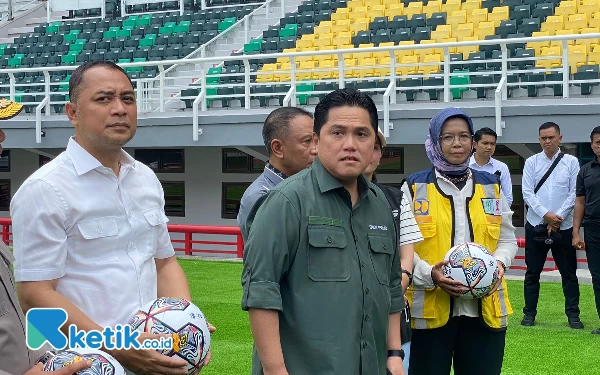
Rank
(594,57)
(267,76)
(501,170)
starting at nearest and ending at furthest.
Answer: (501,170), (594,57), (267,76)

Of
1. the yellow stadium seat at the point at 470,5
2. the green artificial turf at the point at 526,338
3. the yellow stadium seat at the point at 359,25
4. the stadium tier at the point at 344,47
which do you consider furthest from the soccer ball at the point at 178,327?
the yellow stadium seat at the point at 359,25

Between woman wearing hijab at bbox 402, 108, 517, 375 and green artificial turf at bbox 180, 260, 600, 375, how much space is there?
4.3 inches

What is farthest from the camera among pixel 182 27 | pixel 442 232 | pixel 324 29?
pixel 182 27

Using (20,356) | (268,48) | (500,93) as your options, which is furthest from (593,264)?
(268,48)

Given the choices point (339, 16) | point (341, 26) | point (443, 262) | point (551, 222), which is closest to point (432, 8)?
point (341, 26)

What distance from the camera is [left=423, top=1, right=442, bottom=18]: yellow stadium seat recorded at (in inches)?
771

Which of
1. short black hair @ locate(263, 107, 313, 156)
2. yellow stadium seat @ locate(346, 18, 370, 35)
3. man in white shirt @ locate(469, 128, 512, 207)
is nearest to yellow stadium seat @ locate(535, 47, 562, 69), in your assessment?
yellow stadium seat @ locate(346, 18, 370, 35)

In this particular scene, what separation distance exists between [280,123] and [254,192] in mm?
458

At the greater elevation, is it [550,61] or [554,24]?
[554,24]

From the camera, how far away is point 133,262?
327 cm

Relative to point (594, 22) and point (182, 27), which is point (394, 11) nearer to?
point (594, 22)

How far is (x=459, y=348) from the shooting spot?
466cm

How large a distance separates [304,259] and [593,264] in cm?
591

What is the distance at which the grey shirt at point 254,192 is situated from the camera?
4.09 metres
